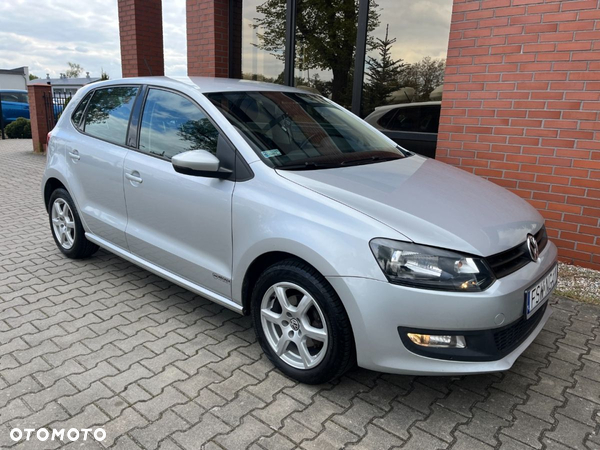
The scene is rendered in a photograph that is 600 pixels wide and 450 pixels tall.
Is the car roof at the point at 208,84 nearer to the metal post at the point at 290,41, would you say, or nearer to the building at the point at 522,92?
the building at the point at 522,92

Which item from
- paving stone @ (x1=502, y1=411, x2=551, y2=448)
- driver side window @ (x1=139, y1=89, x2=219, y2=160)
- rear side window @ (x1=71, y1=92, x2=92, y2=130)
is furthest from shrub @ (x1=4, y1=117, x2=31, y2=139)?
paving stone @ (x1=502, y1=411, x2=551, y2=448)

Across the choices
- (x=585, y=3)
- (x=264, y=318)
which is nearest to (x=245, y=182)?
(x=264, y=318)

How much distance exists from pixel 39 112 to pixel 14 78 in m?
23.0

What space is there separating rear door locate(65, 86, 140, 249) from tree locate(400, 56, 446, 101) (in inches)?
138

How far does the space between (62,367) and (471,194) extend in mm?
2629

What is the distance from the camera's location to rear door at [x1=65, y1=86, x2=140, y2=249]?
367cm

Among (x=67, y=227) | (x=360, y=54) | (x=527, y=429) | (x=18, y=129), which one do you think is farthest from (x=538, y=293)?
(x=18, y=129)

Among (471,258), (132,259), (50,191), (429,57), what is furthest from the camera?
(429,57)

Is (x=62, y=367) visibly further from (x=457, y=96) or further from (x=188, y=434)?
(x=457, y=96)

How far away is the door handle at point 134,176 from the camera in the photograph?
340 centimetres

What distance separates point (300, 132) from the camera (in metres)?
3.21

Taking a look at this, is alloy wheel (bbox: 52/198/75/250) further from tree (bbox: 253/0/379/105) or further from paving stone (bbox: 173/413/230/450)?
tree (bbox: 253/0/379/105)

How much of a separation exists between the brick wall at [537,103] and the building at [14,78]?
1285 inches

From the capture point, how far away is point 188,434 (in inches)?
89.7
